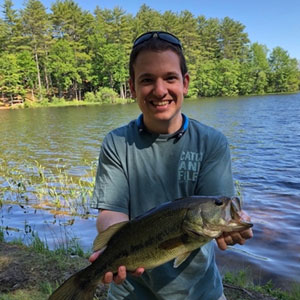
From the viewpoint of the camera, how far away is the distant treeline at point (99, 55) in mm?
58531

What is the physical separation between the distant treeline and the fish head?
2220 inches

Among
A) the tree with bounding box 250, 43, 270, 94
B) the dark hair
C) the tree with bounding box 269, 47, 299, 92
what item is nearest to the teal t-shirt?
the dark hair

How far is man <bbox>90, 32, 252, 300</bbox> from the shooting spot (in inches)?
86.8

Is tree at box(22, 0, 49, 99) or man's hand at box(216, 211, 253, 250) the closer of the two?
man's hand at box(216, 211, 253, 250)

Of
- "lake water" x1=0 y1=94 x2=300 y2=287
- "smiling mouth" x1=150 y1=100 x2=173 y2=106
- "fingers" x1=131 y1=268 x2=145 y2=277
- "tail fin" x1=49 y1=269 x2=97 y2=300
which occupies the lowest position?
"lake water" x1=0 y1=94 x2=300 y2=287

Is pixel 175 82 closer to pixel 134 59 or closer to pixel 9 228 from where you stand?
pixel 134 59

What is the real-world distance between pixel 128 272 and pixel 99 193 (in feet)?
1.91

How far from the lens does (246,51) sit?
88.1 m

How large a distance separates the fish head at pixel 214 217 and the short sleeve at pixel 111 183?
59 cm

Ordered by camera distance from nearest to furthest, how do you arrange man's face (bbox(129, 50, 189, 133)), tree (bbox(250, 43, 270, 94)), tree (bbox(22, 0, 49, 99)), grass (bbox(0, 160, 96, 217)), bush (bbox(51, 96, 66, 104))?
man's face (bbox(129, 50, 189, 133)) → grass (bbox(0, 160, 96, 217)) → bush (bbox(51, 96, 66, 104)) → tree (bbox(22, 0, 49, 99)) → tree (bbox(250, 43, 270, 94))

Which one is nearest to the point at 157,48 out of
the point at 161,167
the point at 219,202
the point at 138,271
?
the point at 161,167

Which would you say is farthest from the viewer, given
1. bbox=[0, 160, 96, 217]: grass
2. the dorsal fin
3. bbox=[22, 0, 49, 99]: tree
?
bbox=[22, 0, 49, 99]: tree

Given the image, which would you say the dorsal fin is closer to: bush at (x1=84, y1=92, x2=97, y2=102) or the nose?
the nose

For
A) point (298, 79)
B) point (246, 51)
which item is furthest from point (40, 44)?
point (298, 79)
